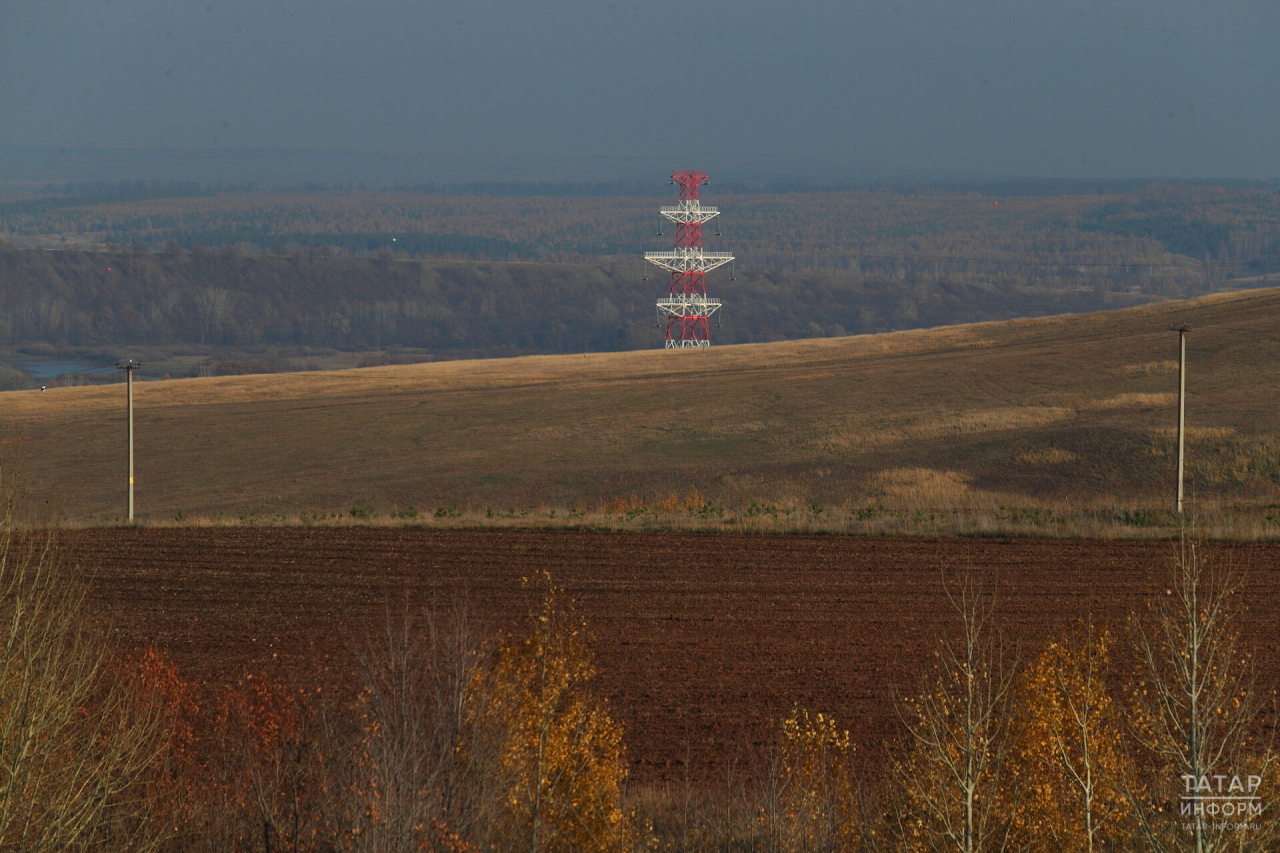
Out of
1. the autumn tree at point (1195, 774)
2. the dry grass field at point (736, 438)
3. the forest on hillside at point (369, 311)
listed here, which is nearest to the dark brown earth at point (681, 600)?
the dry grass field at point (736, 438)

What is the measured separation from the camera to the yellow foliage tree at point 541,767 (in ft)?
29.6

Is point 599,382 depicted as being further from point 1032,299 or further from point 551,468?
point 1032,299

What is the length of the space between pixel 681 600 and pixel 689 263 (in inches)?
2656

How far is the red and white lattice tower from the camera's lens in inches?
3342

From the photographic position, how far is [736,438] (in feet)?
148

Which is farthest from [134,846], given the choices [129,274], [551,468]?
[129,274]

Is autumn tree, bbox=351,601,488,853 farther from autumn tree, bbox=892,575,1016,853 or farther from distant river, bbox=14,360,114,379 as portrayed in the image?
distant river, bbox=14,360,114,379

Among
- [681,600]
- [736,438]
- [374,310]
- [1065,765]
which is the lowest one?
[736,438]

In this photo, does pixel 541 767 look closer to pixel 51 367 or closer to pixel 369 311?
pixel 51 367

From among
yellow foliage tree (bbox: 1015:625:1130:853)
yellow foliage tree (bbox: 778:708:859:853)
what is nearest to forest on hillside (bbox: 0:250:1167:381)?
yellow foliage tree (bbox: 778:708:859:853)

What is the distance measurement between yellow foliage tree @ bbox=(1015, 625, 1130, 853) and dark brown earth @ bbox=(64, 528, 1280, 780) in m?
3.27

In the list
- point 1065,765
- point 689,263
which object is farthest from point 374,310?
point 1065,765

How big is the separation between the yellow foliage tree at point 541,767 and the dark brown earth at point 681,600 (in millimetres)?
2739

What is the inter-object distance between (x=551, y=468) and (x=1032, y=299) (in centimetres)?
17152
